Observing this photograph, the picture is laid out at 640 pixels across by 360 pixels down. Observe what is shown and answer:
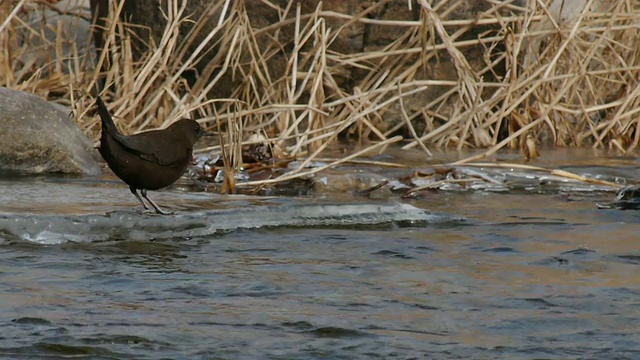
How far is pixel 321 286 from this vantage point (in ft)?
12.8

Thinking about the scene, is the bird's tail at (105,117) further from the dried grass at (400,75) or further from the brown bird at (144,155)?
the dried grass at (400,75)

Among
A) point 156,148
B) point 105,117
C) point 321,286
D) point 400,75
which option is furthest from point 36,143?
point 321,286

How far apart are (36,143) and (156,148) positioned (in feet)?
6.25

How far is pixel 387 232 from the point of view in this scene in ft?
16.5

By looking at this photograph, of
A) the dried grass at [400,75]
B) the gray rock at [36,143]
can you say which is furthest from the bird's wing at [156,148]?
the dried grass at [400,75]

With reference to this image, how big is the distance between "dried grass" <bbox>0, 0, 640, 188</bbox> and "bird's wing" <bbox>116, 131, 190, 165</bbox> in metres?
1.95

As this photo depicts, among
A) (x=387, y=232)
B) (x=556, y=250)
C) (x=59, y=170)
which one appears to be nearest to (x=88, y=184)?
(x=59, y=170)

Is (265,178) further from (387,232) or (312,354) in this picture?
(312,354)

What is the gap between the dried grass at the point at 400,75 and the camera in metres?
7.77

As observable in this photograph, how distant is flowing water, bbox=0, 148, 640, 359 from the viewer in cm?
314

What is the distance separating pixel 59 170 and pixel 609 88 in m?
4.35

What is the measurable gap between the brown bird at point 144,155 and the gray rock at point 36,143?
1.63 meters

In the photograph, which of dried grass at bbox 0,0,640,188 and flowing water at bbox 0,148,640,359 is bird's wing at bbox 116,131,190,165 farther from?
dried grass at bbox 0,0,640,188

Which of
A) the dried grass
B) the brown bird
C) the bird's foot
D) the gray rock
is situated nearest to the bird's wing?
the brown bird
